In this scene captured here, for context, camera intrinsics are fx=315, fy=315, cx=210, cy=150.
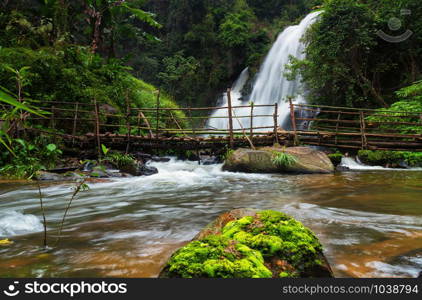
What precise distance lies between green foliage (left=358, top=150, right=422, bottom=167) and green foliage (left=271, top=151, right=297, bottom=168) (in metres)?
3.17

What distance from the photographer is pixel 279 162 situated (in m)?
8.20

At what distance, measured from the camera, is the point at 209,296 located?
137 centimetres

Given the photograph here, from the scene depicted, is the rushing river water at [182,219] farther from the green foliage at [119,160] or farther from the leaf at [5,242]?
the green foliage at [119,160]

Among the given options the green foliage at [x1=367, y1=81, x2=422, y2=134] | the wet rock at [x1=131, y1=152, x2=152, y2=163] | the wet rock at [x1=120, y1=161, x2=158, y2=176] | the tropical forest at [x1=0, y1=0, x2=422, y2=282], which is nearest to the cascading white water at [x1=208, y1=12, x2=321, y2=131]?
the tropical forest at [x1=0, y1=0, x2=422, y2=282]

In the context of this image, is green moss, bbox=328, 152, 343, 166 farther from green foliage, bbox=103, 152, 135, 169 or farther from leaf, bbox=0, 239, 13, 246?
leaf, bbox=0, 239, 13, 246

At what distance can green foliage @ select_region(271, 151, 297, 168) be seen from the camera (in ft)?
26.7

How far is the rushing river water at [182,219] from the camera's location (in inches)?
97.4

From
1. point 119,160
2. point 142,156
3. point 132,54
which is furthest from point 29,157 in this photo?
point 132,54

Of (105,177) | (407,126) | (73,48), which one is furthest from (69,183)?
(407,126)

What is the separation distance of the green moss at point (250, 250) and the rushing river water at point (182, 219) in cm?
58

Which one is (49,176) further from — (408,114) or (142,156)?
(408,114)

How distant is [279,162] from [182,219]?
4.73 metres

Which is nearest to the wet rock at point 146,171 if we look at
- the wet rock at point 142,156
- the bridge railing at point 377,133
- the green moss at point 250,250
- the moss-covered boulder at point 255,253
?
the wet rock at point 142,156

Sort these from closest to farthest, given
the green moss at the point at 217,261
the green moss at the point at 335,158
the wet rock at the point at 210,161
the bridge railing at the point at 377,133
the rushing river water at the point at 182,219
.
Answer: the green moss at the point at 217,261 < the rushing river water at the point at 182,219 < the green moss at the point at 335,158 < the bridge railing at the point at 377,133 < the wet rock at the point at 210,161
